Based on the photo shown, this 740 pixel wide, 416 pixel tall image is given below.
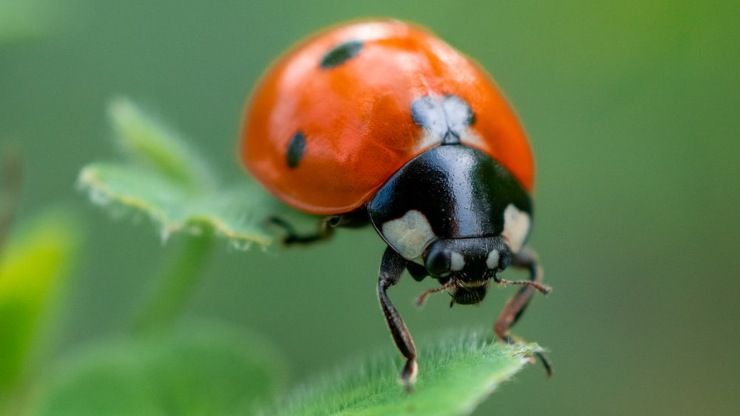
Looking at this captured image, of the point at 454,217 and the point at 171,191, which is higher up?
the point at 454,217

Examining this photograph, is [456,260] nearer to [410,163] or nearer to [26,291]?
[410,163]

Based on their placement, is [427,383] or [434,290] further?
[434,290]

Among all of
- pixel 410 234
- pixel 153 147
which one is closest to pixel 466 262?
pixel 410 234

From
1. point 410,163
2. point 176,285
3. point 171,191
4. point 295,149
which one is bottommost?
point 176,285

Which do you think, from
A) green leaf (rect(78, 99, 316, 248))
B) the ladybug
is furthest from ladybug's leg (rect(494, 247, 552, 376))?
green leaf (rect(78, 99, 316, 248))

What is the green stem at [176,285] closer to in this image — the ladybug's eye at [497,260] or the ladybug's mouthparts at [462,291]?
the ladybug's mouthparts at [462,291]

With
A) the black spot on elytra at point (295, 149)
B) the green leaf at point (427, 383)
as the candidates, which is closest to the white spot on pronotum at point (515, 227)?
the green leaf at point (427, 383)

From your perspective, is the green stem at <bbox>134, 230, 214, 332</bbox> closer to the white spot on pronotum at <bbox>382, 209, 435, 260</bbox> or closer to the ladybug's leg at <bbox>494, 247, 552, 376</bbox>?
the white spot on pronotum at <bbox>382, 209, 435, 260</bbox>

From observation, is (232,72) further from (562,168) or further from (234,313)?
(562,168)
